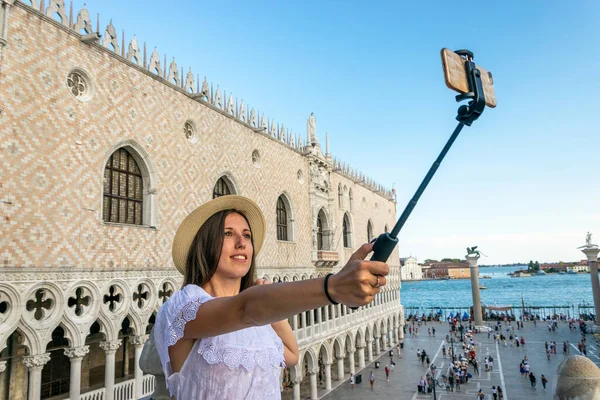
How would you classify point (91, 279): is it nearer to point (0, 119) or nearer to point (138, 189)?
point (138, 189)

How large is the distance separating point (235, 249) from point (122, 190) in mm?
8642

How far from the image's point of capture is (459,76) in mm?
1563

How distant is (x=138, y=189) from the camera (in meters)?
10.2

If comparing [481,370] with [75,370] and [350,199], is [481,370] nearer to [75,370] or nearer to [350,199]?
[350,199]

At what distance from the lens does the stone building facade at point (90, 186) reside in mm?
7469

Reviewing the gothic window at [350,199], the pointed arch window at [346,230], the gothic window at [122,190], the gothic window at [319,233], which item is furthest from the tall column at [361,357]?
the gothic window at [122,190]

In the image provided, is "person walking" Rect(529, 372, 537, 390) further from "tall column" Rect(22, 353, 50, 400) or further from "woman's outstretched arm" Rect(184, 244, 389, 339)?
"woman's outstretched arm" Rect(184, 244, 389, 339)

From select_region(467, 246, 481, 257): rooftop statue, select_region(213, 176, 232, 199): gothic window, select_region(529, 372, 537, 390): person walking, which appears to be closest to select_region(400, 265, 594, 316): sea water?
select_region(467, 246, 481, 257): rooftop statue

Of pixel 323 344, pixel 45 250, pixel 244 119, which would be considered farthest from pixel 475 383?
pixel 45 250

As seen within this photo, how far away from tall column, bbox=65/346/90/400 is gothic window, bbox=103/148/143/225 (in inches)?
105

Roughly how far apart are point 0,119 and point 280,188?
10281mm

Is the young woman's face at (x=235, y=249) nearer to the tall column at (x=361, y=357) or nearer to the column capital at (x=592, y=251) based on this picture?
the tall column at (x=361, y=357)

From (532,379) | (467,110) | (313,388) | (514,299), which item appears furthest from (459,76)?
(514,299)

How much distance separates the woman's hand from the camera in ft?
3.60
